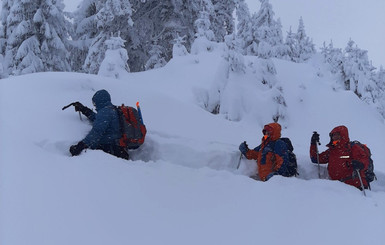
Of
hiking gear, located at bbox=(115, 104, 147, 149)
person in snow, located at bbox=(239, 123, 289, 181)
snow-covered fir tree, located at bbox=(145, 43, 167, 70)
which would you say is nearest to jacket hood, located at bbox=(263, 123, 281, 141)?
person in snow, located at bbox=(239, 123, 289, 181)

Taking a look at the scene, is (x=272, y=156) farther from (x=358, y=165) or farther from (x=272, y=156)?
(x=358, y=165)

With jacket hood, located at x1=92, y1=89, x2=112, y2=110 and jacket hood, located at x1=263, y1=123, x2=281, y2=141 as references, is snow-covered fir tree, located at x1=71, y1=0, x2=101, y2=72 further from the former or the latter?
jacket hood, located at x1=263, y1=123, x2=281, y2=141

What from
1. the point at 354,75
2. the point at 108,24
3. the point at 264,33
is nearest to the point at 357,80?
the point at 354,75

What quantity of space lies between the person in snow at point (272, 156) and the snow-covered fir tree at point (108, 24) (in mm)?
12480

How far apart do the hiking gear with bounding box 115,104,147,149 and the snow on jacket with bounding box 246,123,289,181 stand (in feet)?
7.77

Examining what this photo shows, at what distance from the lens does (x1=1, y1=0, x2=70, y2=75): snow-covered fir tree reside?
61.9 ft

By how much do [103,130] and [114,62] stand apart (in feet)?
31.3

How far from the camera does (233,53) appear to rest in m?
15.1

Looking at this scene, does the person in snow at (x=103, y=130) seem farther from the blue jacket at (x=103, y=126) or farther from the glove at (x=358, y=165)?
the glove at (x=358, y=165)

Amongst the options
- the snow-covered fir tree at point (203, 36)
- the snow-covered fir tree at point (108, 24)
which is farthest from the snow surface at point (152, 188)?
the snow-covered fir tree at point (108, 24)

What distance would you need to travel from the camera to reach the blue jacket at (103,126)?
5770 mm

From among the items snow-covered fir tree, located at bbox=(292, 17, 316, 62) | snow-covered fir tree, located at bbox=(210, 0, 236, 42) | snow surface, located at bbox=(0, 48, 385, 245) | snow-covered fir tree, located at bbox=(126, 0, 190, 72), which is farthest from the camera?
snow-covered fir tree, located at bbox=(292, 17, 316, 62)

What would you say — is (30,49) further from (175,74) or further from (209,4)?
(209,4)

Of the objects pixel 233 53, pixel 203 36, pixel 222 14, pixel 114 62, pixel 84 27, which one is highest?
pixel 222 14
